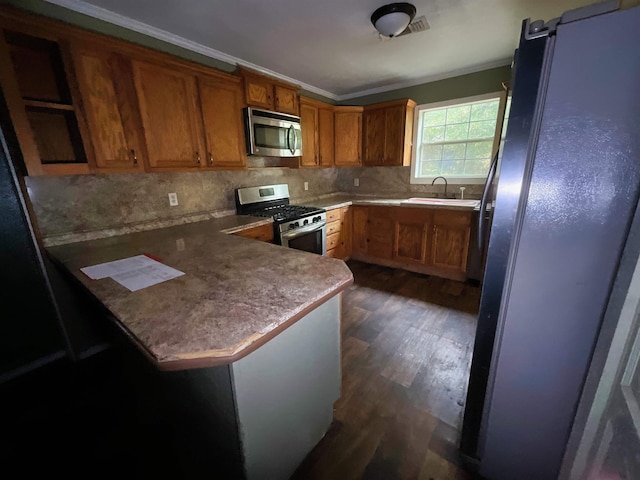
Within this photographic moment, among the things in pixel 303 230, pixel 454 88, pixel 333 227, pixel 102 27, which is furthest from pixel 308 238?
pixel 454 88

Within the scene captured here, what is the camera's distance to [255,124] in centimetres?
258

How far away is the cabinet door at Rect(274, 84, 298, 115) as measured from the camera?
111 inches

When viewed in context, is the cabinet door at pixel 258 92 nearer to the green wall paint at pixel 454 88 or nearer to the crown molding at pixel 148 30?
the crown molding at pixel 148 30

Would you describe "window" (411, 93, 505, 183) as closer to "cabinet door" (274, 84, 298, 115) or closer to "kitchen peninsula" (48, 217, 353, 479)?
"cabinet door" (274, 84, 298, 115)

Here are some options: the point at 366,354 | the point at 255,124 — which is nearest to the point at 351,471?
the point at 366,354

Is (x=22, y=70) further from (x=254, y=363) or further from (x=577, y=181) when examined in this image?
(x=577, y=181)

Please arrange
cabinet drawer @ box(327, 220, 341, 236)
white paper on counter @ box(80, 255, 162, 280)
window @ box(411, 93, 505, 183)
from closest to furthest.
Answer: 1. white paper on counter @ box(80, 255, 162, 280)
2. window @ box(411, 93, 505, 183)
3. cabinet drawer @ box(327, 220, 341, 236)

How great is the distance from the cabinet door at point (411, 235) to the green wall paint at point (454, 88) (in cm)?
156

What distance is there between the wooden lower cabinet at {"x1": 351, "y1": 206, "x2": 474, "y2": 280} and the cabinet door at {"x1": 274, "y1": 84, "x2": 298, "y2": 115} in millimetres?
1576

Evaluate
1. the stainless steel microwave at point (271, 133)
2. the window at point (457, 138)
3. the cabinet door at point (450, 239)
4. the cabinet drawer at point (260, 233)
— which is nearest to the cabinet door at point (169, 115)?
the stainless steel microwave at point (271, 133)

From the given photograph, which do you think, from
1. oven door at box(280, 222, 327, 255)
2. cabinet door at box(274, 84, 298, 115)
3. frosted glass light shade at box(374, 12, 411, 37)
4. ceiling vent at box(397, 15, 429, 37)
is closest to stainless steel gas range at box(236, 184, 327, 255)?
oven door at box(280, 222, 327, 255)

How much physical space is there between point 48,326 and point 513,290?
115 inches

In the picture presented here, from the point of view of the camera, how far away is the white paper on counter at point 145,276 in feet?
3.58

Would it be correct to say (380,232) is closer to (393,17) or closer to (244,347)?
(393,17)
